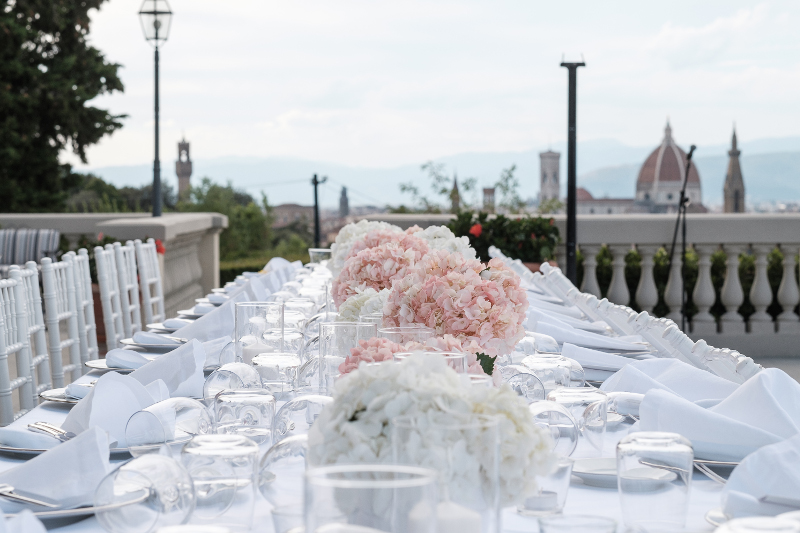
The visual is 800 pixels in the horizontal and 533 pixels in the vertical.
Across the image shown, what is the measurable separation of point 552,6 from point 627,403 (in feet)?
192

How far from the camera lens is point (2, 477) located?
1273 mm

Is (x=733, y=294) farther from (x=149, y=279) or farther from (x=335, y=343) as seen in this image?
(x=335, y=343)

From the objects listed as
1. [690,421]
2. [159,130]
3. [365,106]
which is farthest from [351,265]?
[365,106]

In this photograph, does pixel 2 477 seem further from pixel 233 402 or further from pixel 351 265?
pixel 351 265

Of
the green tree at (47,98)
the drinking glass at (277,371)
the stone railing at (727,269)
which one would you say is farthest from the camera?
the green tree at (47,98)

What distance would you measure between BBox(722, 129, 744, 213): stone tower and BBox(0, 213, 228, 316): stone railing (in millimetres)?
85286

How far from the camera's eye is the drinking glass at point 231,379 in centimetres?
174

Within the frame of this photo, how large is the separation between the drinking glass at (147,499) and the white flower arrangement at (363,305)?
1.02 metres

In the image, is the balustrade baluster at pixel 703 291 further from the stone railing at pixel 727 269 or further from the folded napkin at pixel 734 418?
the folded napkin at pixel 734 418

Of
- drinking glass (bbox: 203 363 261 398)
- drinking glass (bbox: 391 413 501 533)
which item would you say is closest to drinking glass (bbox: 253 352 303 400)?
drinking glass (bbox: 203 363 261 398)

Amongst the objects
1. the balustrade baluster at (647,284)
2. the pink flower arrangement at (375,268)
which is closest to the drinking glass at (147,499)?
the pink flower arrangement at (375,268)

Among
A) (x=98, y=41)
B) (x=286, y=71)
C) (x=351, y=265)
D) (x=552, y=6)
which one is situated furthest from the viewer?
(x=286, y=71)

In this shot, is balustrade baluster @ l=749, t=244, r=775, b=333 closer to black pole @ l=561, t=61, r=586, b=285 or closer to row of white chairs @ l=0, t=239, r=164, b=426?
black pole @ l=561, t=61, r=586, b=285

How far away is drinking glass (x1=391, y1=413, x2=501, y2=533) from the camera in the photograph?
2.74 ft
